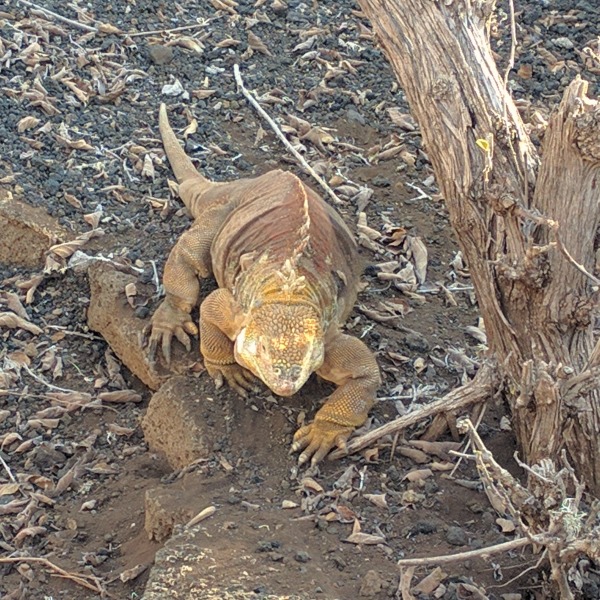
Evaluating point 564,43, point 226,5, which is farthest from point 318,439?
point 226,5

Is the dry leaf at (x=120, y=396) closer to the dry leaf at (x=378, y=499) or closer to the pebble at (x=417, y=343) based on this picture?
the pebble at (x=417, y=343)

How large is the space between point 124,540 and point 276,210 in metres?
2.27

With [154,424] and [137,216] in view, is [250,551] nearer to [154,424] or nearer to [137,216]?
[154,424]

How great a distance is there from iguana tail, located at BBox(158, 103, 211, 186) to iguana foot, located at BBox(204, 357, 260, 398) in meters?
1.96

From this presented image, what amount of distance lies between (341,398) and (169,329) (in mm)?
1406

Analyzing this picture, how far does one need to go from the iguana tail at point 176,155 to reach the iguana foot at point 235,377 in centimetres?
196

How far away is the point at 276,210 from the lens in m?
6.88

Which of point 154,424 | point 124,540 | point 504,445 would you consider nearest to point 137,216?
point 154,424

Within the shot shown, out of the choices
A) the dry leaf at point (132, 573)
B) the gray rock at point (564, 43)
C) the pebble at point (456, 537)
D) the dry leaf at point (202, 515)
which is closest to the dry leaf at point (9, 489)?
the dry leaf at point (132, 573)

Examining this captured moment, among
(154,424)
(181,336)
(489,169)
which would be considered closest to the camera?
(489,169)

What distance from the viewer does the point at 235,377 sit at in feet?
21.2

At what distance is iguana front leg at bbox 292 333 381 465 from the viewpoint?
19.6 feet

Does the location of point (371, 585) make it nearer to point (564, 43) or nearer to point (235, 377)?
point (235, 377)

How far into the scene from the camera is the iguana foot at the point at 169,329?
6.92 m
